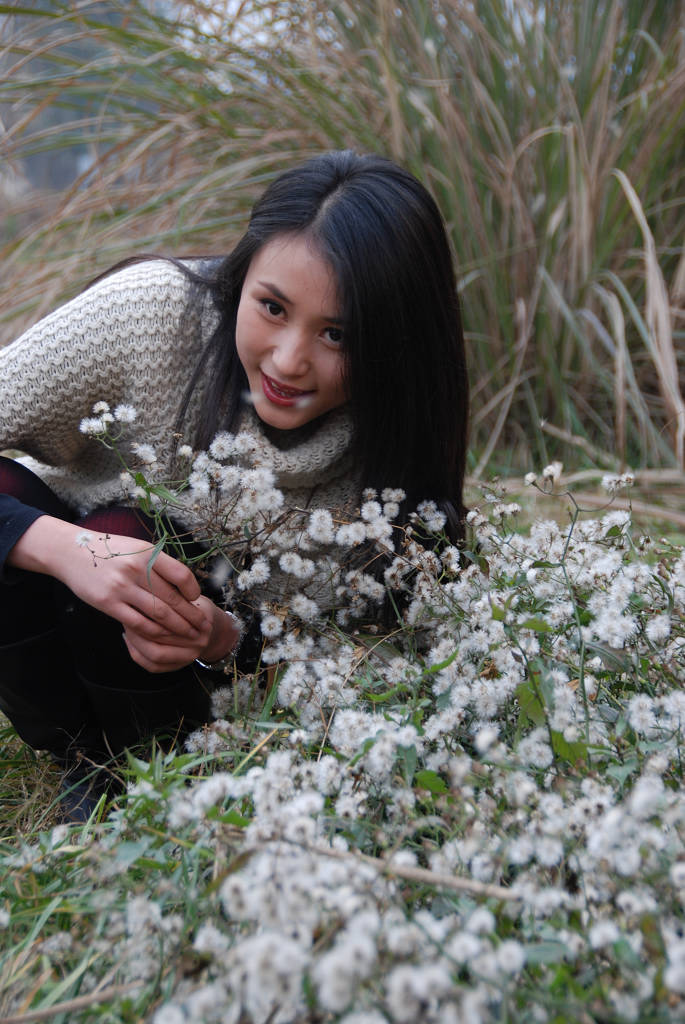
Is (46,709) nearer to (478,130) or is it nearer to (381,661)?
(381,661)

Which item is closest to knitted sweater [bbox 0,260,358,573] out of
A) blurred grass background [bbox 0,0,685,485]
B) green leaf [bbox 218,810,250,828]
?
green leaf [bbox 218,810,250,828]

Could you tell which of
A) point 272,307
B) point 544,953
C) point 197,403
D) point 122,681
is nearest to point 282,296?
point 272,307

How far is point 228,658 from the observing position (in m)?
1.64

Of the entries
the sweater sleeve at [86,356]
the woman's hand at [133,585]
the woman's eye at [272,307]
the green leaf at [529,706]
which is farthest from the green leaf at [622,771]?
the sweater sleeve at [86,356]

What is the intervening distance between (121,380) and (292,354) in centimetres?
36

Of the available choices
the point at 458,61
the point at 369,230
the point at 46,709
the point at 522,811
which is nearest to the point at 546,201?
the point at 458,61

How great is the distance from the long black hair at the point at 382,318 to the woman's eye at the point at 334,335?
2 centimetres

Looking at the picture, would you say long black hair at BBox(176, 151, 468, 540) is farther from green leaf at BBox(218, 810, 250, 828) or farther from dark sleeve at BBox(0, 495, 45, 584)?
green leaf at BBox(218, 810, 250, 828)

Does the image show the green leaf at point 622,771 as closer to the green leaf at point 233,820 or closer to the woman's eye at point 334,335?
the green leaf at point 233,820

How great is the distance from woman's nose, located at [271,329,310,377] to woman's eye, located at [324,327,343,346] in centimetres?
5

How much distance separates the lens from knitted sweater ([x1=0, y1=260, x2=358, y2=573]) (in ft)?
5.41

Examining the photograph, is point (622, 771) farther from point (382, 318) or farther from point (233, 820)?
point (382, 318)

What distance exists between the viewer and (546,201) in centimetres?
312

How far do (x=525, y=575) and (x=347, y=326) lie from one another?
0.52 m
